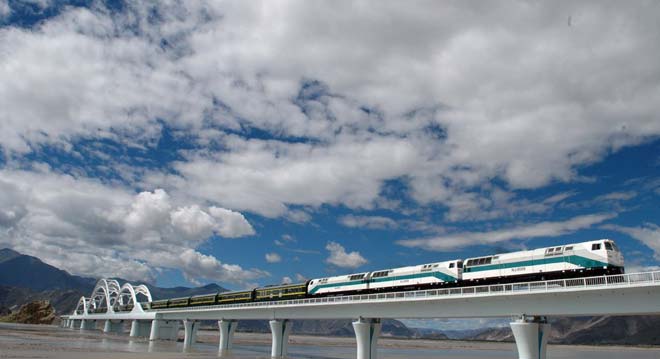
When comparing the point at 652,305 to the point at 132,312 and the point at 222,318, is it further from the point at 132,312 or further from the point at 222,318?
the point at 132,312

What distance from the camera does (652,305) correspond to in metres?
30.0

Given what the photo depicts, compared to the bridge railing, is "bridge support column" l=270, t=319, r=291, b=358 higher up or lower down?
lower down

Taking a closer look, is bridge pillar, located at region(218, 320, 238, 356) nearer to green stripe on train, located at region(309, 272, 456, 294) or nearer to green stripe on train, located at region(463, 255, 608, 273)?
green stripe on train, located at region(309, 272, 456, 294)

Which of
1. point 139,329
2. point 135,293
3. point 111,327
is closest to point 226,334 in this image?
point 139,329

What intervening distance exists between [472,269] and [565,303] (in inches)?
437

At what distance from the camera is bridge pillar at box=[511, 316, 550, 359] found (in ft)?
120

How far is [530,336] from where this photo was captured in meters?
36.4

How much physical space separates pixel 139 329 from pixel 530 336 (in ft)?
393

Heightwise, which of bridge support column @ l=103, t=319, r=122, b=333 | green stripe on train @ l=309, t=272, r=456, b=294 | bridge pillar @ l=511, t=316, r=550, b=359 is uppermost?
green stripe on train @ l=309, t=272, r=456, b=294

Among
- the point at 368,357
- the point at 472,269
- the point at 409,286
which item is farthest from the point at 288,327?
the point at 472,269

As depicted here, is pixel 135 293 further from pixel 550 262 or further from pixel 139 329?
pixel 550 262

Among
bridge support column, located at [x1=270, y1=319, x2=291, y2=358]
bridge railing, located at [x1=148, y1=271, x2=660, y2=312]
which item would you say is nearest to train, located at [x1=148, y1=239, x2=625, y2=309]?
bridge railing, located at [x1=148, y1=271, x2=660, y2=312]

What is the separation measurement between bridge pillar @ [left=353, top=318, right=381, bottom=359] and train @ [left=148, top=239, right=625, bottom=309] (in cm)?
466

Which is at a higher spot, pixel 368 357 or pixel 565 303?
pixel 565 303
